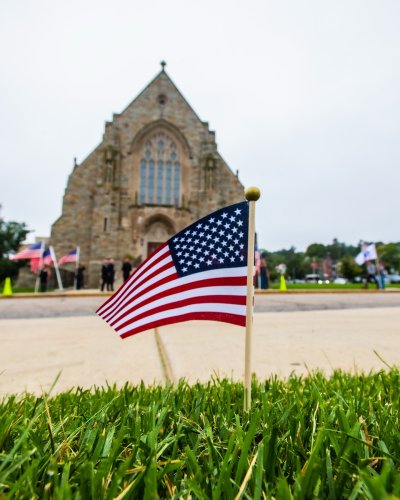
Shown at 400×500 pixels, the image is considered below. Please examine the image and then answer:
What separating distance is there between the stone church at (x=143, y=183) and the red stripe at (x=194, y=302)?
19296 mm

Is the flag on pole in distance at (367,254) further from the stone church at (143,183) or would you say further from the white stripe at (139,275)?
the white stripe at (139,275)

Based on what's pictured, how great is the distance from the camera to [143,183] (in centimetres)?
2275

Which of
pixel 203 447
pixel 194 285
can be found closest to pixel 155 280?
pixel 194 285

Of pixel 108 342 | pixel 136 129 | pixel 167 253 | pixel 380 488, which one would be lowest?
pixel 108 342

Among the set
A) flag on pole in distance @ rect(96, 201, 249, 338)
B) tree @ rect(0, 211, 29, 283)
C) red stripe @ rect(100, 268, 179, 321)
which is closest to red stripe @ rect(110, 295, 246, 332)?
flag on pole in distance @ rect(96, 201, 249, 338)

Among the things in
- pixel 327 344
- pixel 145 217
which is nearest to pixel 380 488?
pixel 327 344

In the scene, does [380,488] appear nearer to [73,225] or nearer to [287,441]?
[287,441]

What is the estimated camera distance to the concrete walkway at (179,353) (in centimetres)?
176

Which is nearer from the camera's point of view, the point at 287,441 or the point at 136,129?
the point at 287,441

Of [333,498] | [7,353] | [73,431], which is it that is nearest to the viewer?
[333,498]

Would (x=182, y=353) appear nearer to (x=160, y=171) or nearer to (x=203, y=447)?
(x=203, y=447)

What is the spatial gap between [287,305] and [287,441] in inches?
223

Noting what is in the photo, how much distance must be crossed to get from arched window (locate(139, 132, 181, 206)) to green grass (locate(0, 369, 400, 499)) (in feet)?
72.0

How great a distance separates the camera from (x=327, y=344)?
2553mm
